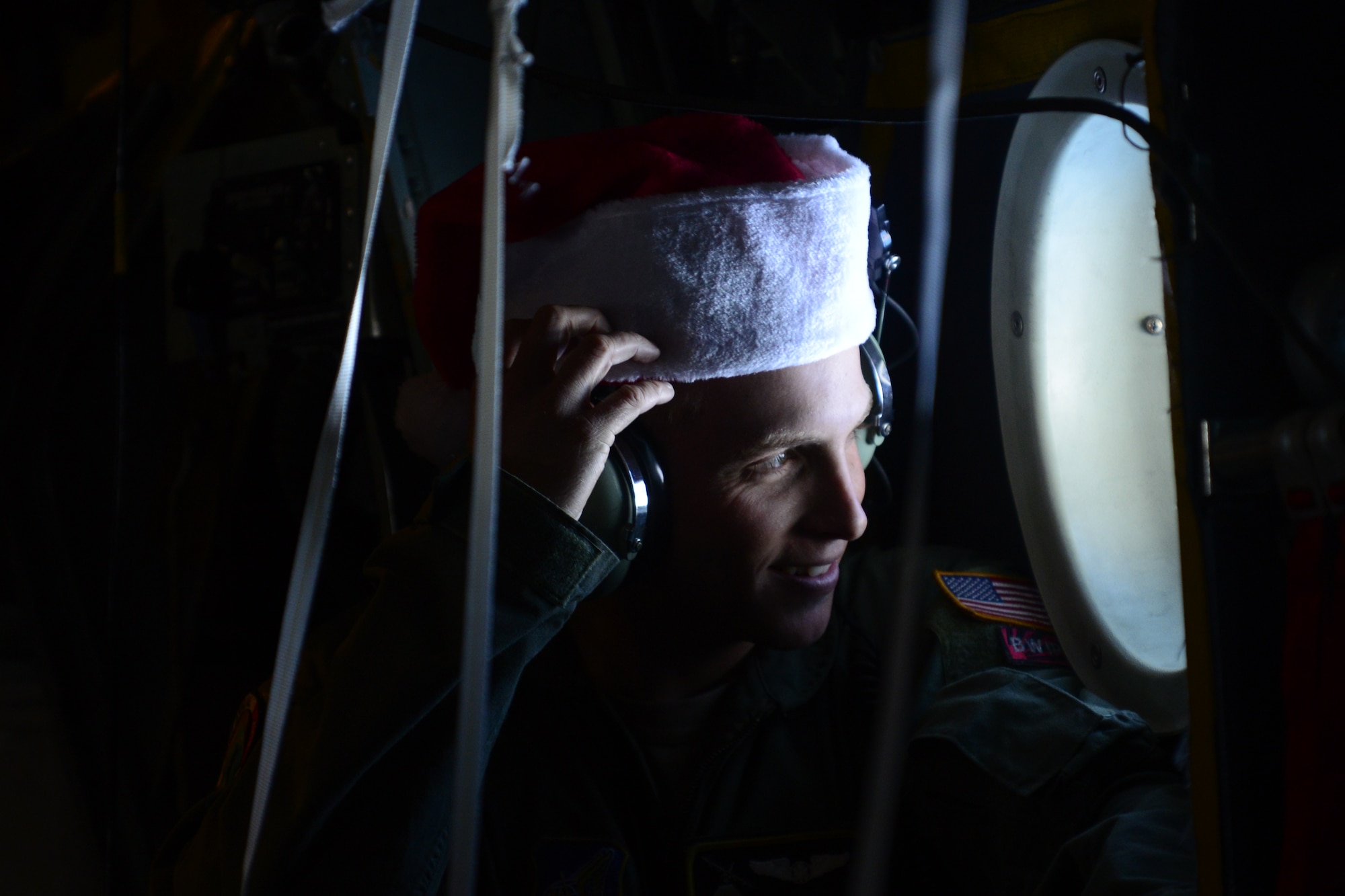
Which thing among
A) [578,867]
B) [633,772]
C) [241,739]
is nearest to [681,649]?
[633,772]

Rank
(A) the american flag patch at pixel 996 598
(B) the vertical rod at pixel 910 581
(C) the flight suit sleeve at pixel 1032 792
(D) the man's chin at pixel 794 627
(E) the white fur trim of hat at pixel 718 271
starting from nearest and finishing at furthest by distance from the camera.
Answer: (B) the vertical rod at pixel 910 581 < (C) the flight suit sleeve at pixel 1032 792 < (E) the white fur trim of hat at pixel 718 271 < (D) the man's chin at pixel 794 627 < (A) the american flag patch at pixel 996 598

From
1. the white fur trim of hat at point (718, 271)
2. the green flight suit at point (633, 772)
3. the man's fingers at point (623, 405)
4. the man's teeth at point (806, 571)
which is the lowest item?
the green flight suit at point (633, 772)

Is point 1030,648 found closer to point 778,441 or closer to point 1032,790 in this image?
point 1032,790

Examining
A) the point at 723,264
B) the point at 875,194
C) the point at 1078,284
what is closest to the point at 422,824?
the point at 723,264

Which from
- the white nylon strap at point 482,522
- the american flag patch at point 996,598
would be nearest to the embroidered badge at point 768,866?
the american flag patch at point 996,598

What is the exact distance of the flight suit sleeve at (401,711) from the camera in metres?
0.80

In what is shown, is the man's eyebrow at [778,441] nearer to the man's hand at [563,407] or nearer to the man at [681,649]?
the man at [681,649]

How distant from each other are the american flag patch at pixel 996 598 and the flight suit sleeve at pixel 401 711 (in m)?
0.47

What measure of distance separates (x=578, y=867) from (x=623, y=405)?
18.4 inches

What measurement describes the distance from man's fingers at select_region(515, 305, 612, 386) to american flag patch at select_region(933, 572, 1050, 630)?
0.53 meters

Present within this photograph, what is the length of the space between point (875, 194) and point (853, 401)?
423mm

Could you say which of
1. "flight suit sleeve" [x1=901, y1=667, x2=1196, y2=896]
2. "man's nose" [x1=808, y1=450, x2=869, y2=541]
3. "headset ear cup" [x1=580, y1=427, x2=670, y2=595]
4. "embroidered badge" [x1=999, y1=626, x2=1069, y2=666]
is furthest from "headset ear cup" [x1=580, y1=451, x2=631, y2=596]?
"embroidered badge" [x1=999, y1=626, x2=1069, y2=666]

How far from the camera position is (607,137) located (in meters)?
0.98

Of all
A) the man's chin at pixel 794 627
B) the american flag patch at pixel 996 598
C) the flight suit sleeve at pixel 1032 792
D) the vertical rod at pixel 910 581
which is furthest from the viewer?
the american flag patch at pixel 996 598
